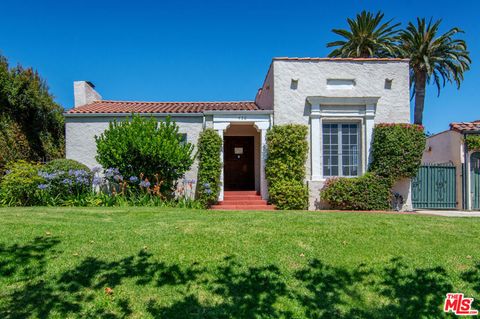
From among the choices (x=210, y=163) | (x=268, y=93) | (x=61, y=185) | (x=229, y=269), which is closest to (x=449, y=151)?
(x=268, y=93)

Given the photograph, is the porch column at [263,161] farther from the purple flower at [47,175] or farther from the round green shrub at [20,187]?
the round green shrub at [20,187]

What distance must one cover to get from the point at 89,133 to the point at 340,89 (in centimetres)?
946

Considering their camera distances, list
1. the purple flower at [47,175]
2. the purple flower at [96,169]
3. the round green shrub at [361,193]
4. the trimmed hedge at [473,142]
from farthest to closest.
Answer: the trimmed hedge at [473,142] → the purple flower at [96,169] → the round green shrub at [361,193] → the purple flower at [47,175]

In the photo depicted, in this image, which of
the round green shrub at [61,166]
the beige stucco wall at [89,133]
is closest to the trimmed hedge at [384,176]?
the beige stucco wall at [89,133]

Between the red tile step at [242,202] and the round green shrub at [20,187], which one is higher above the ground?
the round green shrub at [20,187]

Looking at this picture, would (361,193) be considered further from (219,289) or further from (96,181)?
(96,181)

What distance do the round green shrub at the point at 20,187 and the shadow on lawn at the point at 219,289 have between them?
247 inches

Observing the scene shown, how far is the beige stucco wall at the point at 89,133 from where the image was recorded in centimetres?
1302

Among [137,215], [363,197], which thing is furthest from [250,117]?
[137,215]

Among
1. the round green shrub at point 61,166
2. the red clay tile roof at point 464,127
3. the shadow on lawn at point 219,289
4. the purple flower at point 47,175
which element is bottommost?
the shadow on lawn at point 219,289

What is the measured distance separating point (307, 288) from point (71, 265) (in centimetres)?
329

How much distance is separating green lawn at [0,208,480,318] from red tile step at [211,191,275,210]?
4.76m

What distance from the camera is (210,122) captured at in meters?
12.8

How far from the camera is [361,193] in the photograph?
38.8 ft
